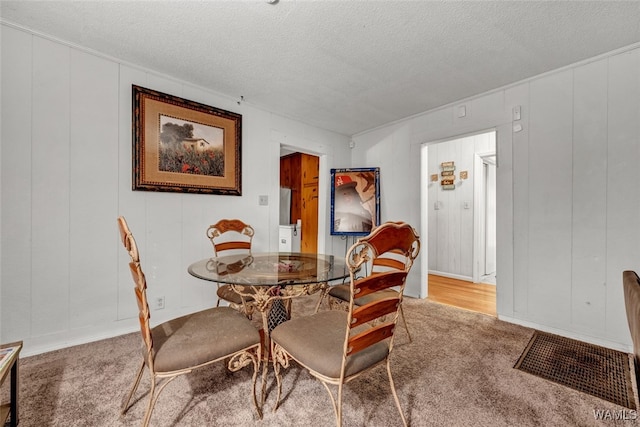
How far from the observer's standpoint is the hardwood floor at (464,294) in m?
3.38

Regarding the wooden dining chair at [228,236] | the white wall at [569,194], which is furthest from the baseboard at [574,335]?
the wooden dining chair at [228,236]

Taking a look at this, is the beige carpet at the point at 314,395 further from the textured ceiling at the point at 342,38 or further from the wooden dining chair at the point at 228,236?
the textured ceiling at the point at 342,38

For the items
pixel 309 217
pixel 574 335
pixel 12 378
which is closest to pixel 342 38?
pixel 12 378

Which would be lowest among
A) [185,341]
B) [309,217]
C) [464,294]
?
[464,294]

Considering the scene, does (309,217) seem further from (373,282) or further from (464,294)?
(373,282)

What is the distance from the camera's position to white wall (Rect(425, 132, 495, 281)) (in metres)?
4.66

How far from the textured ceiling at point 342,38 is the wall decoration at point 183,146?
0.33 meters

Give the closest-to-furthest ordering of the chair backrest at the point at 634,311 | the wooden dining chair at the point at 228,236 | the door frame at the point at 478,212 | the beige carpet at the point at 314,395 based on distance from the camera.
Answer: the chair backrest at the point at 634,311, the beige carpet at the point at 314,395, the wooden dining chair at the point at 228,236, the door frame at the point at 478,212

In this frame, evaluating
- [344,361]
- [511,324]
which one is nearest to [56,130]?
[344,361]

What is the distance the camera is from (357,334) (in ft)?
4.40

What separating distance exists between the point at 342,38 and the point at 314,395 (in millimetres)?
2598

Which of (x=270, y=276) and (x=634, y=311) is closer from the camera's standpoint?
(x=634, y=311)

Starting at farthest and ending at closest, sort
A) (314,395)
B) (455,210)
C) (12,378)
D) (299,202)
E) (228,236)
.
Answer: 1. (299,202)
2. (455,210)
3. (228,236)
4. (314,395)
5. (12,378)

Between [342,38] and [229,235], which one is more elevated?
[342,38]
